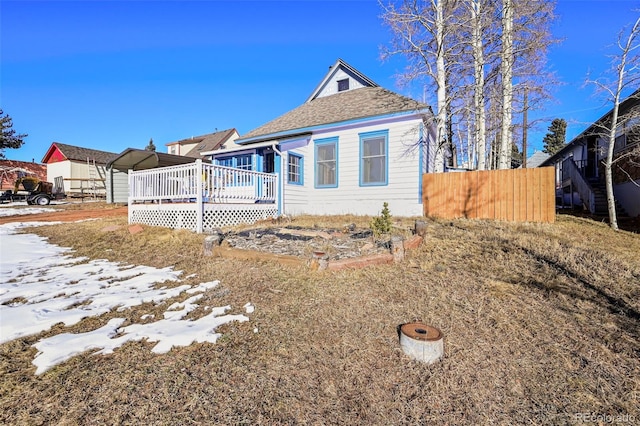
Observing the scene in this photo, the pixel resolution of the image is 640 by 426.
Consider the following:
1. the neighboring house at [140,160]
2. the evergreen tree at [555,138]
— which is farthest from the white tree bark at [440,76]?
the evergreen tree at [555,138]

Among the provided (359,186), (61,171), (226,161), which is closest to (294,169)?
(359,186)

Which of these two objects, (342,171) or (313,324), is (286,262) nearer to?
(313,324)

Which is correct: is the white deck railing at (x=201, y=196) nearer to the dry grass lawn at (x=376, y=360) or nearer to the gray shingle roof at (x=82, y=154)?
Answer: the dry grass lawn at (x=376, y=360)

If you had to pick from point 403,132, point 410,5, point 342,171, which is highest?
point 410,5

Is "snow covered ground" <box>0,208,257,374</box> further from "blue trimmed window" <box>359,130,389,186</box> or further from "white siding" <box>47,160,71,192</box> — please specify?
"white siding" <box>47,160,71,192</box>

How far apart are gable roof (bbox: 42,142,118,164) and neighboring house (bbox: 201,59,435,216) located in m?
19.8

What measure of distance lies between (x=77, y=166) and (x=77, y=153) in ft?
4.52

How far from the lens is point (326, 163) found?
34.3 ft

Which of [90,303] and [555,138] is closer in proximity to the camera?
[90,303]

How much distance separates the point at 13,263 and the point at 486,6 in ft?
48.7

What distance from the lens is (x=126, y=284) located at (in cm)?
394

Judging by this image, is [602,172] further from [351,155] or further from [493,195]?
[351,155]

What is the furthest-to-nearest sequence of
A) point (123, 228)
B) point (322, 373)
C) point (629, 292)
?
point (123, 228) → point (629, 292) → point (322, 373)

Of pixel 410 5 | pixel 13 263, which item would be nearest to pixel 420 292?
pixel 13 263
